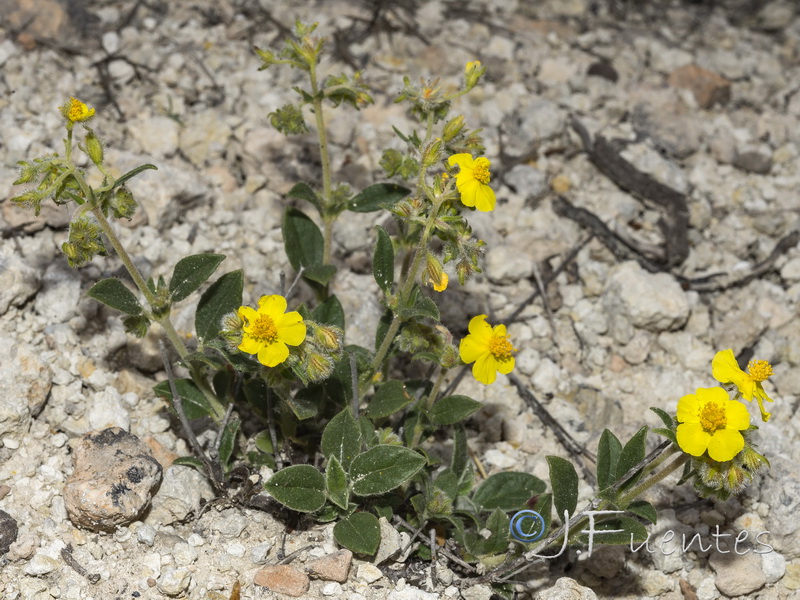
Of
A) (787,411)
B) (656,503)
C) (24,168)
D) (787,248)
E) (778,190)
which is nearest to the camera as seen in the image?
(24,168)

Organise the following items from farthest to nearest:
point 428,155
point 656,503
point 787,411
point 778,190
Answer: point 778,190 < point 787,411 < point 656,503 < point 428,155

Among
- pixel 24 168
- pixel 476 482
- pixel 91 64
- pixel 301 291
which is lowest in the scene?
pixel 476 482

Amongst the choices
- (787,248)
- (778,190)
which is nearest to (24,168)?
(787,248)

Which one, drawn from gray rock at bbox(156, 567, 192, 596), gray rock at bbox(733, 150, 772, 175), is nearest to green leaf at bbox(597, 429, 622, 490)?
gray rock at bbox(156, 567, 192, 596)

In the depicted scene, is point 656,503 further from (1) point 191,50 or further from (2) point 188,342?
(1) point 191,50

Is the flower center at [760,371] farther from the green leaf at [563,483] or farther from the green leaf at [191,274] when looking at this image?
the green leaf at [191,274]

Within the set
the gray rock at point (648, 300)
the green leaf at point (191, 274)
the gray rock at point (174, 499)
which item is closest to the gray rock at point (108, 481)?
the gray rock at point (174, 499)

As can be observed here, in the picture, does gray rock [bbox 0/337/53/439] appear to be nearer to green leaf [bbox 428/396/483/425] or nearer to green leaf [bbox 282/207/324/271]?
green leaf [bbox 282/207/324/271]
